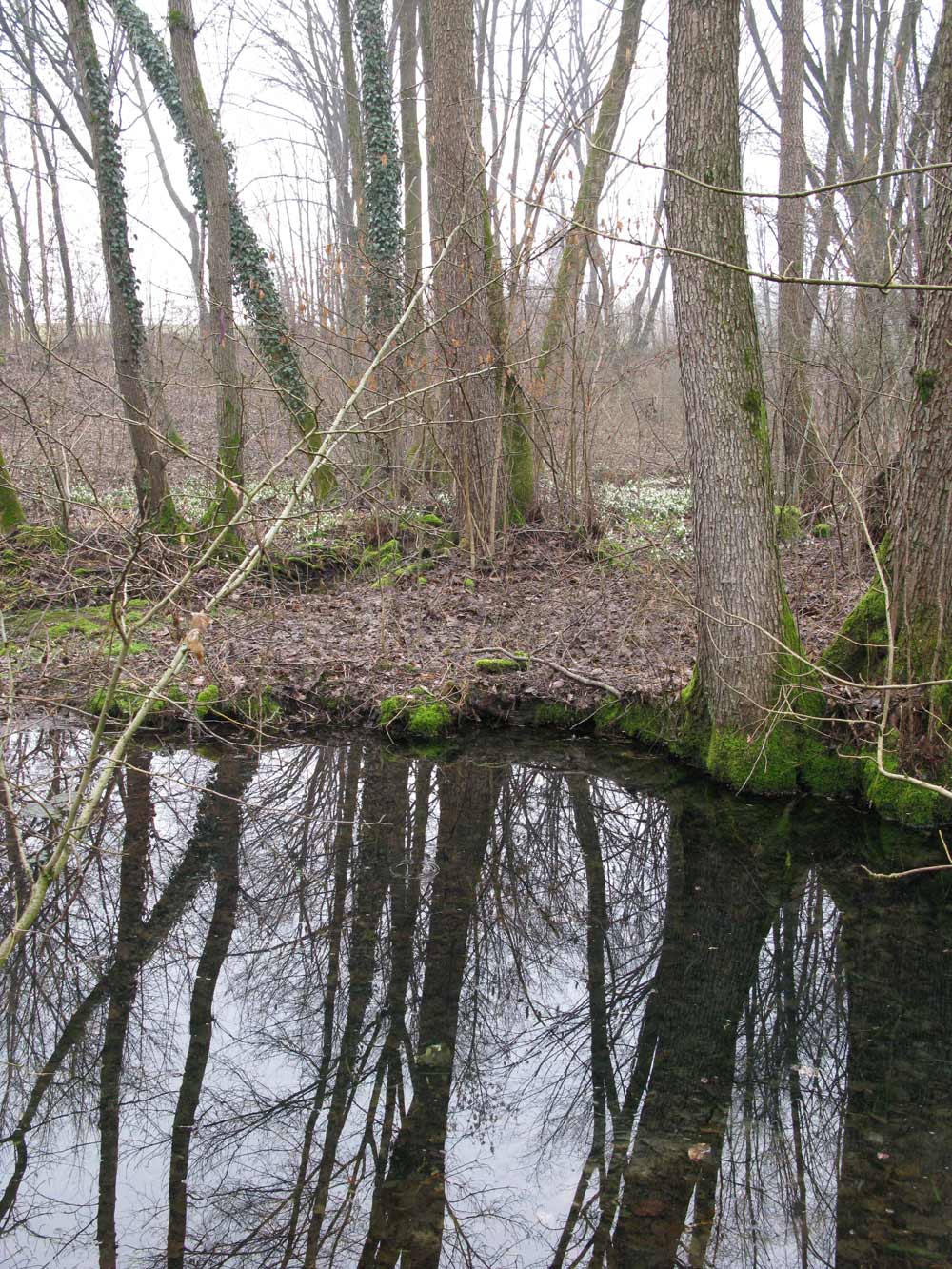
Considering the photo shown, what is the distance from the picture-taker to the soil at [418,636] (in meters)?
8.91

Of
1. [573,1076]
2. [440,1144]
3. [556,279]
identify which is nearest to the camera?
[440,1144]

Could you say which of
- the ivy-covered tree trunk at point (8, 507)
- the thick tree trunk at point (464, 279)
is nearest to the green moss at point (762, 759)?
the thick tree trunk at point (464, 279)

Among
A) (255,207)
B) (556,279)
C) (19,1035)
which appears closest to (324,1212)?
(19,1035)

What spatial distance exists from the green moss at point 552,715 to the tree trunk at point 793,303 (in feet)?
11.5

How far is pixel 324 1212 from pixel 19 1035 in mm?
1991

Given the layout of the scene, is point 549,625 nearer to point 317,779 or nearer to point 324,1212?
point 317,779

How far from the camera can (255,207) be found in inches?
588

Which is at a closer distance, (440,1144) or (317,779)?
(440,1144)

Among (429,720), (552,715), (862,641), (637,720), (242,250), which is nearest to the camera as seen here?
(862,641)

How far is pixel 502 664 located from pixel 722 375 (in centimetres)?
354

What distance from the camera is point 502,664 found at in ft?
30.8

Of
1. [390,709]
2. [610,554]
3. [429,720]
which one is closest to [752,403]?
[429,720]

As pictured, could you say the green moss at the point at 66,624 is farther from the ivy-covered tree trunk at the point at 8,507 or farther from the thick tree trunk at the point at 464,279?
the thick tree trunk at the point at 464,279

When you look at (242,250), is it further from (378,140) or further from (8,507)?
(8,507)
